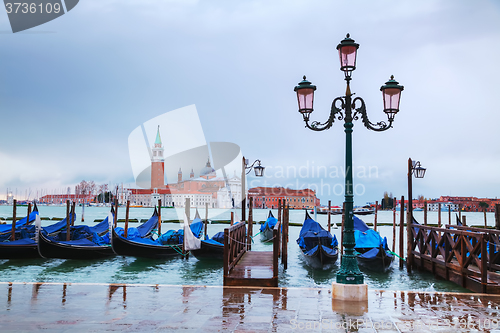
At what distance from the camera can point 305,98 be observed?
5566 millimetres

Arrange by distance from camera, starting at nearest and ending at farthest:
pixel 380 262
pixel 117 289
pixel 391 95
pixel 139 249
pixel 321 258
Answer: pixel 391 95 → pixel 117 289 → pixel 380 262 → pixel 321 258 → pixel 139 249

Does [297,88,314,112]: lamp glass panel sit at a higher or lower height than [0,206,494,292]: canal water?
higher

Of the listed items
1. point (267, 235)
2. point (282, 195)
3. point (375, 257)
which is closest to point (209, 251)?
point (375, 257)

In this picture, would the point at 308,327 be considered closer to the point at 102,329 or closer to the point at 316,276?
→ the point at 102,329

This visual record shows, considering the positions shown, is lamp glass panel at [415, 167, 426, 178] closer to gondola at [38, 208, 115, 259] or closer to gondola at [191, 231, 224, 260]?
gondola at [191, 231, 224, 260]

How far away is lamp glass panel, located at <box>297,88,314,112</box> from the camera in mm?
5536

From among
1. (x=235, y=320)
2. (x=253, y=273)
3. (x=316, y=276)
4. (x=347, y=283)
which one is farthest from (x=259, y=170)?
(x=235, y=320)

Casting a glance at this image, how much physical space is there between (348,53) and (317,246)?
762 cm

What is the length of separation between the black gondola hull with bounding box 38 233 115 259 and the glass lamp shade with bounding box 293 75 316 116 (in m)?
10.2

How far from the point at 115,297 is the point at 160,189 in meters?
89.3

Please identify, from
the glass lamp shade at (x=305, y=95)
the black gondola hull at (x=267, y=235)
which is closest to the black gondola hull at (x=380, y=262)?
the glass lamp shade at (x=305, y=95)

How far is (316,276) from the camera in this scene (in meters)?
10.9

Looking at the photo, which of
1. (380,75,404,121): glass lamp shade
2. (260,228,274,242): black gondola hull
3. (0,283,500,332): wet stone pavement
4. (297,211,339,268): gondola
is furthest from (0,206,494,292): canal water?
(260,228,274,242): black gondola hull

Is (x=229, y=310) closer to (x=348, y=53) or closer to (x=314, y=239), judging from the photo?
(x=348, y=53)
